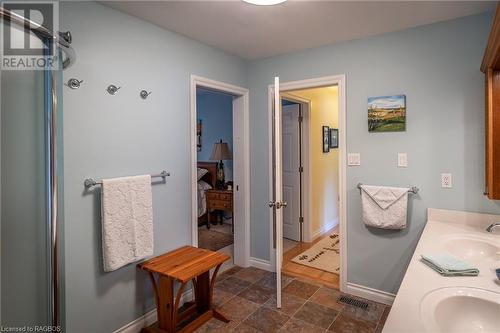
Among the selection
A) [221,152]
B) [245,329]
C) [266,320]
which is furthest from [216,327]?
[221,152]

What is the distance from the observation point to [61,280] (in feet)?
5.83

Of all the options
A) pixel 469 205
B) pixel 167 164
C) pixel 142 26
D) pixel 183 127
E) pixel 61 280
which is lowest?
pixel 61 280

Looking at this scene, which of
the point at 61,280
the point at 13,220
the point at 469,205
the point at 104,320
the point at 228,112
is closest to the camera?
the point at 13,220

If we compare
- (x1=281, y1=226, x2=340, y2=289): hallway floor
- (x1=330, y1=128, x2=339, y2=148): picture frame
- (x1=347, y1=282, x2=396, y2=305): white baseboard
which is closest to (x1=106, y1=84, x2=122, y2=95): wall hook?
(x1=281, y1=226, x2=340, y2=289): hallway floor

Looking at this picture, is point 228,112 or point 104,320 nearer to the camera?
point 104,320

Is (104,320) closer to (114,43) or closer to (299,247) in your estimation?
(114,43)

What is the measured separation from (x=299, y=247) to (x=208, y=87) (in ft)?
8.06

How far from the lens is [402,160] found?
246cm

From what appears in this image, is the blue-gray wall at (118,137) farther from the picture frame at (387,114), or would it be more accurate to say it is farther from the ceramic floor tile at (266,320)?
the picture frame at (387,114)

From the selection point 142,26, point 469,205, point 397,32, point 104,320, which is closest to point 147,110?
point 142,26

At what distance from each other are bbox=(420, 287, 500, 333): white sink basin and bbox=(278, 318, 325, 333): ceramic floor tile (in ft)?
4.15

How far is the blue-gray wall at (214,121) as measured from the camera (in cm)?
501

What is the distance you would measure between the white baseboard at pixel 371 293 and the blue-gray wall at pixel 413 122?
0.04 metres

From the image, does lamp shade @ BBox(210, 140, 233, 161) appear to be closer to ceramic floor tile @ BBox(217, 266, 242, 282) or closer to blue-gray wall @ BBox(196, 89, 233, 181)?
blue-gray wall @ BBox(196, 89, 233, 181)
